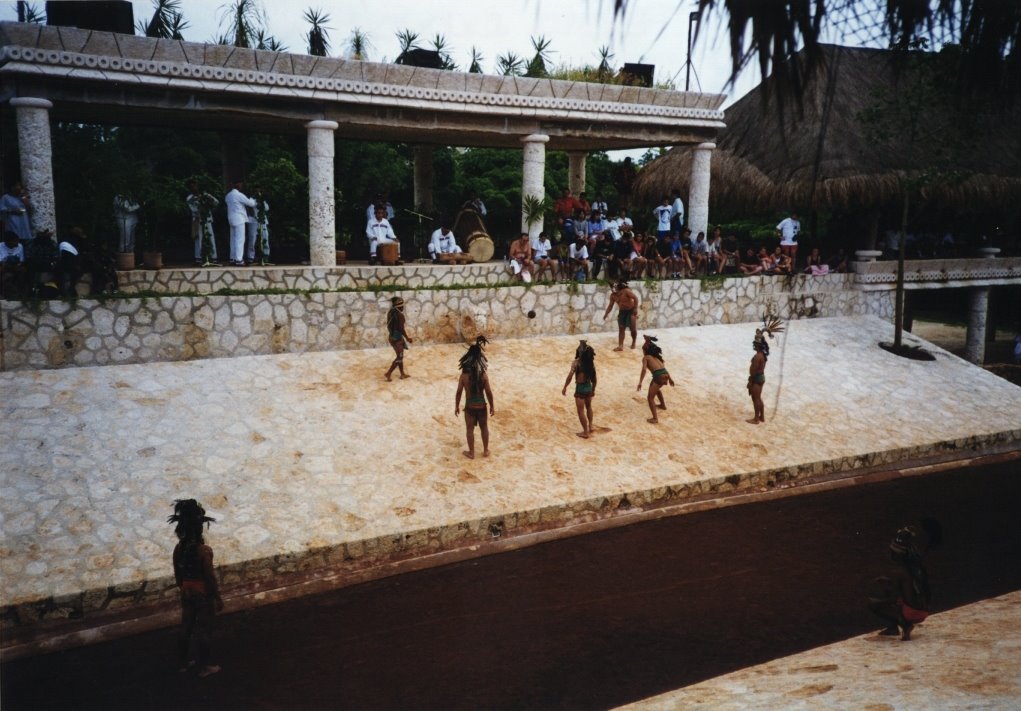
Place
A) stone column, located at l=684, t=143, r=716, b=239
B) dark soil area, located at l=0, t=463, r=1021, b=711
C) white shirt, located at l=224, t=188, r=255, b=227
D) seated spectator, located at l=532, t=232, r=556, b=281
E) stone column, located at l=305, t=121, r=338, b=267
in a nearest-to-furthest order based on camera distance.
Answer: dark soil area, located at l=0, t=463, r=1021, b=711 → white shirt, located at l=224, t=188, r=255, b=227 → stone column, located at l=305, t=121, r=338, b=267 → seated spectator, located at l=532, t=232, r=556, b=281 → stone column, located at l=684, t=143, r=716, b=239

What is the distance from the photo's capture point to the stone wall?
430 inches

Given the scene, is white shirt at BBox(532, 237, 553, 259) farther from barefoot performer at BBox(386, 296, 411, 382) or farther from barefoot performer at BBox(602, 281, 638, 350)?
barefoot performer at BBox(386, 296, 411, 382)

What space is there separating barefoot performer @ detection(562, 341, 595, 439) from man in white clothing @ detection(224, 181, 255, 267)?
6.95 metres

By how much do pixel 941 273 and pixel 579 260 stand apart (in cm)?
1018

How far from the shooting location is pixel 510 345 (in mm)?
14422

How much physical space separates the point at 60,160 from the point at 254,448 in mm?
9263

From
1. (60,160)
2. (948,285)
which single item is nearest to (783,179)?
(948,285)

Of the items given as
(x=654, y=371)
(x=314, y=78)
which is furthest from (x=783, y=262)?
(x=314, y=78)

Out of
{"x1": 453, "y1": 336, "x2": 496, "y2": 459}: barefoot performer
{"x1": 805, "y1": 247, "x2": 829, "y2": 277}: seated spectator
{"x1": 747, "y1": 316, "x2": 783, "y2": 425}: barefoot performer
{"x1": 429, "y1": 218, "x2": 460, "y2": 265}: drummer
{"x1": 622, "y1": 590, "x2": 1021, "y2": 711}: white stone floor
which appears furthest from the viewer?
{"x1": 805, "y1": 247, "x2": 829, "y2": 277}: seated spectator

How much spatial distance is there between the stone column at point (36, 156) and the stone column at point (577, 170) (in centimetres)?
1333

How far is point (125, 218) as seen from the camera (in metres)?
13.8

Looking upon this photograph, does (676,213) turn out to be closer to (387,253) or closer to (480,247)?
(480,247)

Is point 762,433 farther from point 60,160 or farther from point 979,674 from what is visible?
point 60,160

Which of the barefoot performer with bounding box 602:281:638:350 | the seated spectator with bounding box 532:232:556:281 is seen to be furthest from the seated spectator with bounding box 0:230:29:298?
the barefoot performer with bounding box 602:281:638:350
